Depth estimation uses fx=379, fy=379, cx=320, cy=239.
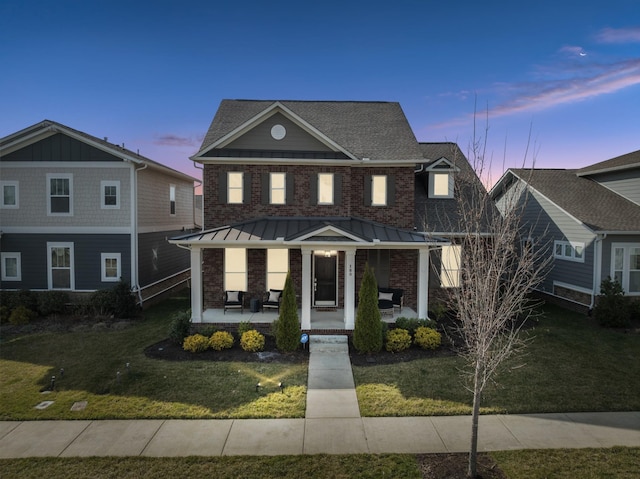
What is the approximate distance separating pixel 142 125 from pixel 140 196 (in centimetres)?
627

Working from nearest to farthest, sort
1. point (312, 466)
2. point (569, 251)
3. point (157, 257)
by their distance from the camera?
point (312, 466) → point (569, 251) → point (157, 257)

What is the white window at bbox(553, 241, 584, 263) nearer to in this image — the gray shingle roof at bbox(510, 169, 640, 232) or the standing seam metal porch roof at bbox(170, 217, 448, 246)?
the gray shingle roof at bbox(510, 169, 640, 232)

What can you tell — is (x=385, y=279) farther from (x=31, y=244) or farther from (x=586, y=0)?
(x=31, y=244)

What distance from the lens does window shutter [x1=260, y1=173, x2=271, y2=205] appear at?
48.5ft

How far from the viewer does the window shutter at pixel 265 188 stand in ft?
48.5

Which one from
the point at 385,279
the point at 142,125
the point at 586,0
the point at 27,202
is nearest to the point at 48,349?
the point at 27,202

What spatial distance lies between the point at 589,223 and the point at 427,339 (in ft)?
31.0

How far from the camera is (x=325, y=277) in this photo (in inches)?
592

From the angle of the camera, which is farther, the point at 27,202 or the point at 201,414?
the point at 27,202

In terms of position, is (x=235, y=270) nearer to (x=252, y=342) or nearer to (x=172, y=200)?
(x=252, y=342)

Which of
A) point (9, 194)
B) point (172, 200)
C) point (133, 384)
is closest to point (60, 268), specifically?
point (9, 194)

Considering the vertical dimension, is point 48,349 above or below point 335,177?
below

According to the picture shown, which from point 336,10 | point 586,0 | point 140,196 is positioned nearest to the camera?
point 586,0

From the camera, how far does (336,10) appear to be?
46.3ft
